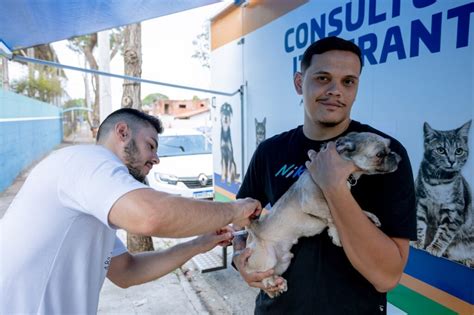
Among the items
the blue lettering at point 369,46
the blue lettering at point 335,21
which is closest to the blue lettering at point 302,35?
the blue lettering at point 335,21

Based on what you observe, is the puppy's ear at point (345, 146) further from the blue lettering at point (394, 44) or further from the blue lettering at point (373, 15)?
the blue lettering at point (373, 15)

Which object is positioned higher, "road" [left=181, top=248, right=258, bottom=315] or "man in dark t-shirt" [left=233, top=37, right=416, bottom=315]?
"man in dark t-shirt" [left=233, top=37, right=416, bottom=315]

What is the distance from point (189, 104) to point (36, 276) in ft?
154

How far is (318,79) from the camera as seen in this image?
1698mm

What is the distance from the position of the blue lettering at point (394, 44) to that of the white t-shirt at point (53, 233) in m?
2.03

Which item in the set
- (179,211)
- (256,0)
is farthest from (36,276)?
(256,0)

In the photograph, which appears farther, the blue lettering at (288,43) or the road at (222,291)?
the road at (222,291)

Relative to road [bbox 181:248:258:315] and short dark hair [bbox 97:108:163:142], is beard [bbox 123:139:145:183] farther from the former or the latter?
road [bbox 181:248:258:315]

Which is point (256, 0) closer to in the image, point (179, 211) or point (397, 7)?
point (397, 7)

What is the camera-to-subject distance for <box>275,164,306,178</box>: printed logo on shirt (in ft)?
5.74

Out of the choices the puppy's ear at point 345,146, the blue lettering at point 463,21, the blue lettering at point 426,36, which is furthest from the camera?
the blue lettering at point 426,36

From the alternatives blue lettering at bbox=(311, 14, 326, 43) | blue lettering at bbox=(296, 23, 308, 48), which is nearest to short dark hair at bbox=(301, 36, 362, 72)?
blue lettering at bbox=(311, 14, 326, 43)

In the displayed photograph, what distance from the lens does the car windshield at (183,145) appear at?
9180 millimetres

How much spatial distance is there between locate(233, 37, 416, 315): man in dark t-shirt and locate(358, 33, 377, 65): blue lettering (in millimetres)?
1085
